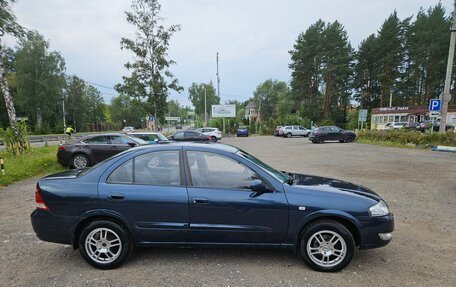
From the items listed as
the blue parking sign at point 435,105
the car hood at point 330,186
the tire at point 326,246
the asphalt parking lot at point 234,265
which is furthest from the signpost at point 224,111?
the tire at point 326,246

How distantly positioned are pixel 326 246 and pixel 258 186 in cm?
111

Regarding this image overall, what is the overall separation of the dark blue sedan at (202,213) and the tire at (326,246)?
12mm

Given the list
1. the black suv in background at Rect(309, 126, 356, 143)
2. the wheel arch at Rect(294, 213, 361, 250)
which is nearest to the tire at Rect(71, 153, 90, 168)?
the wheel arch at Rect(294, 213, 361, 250)

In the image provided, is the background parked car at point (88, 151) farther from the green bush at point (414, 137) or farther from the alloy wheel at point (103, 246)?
the green bush at point (414, 137)

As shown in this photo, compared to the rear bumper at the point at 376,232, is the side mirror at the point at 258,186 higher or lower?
higher

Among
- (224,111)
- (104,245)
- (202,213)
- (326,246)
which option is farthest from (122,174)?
(224,111)

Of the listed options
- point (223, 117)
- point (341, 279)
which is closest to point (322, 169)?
point (341, 279)

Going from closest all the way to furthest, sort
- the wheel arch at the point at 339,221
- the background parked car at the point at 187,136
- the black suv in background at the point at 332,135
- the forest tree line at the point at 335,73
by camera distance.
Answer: the wheel arch at the point at 339,221 → the background parked car at the point at 187,136 → the black suv in background at the point at 332,135 → the forest tree line at the point at 335,73

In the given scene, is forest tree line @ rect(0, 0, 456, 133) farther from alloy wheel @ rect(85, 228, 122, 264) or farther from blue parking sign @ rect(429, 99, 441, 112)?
alloy wheel @ rect(85, 228, 122, 264)

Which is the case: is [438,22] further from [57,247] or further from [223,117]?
[57,247]

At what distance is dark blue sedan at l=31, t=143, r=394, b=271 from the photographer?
329 centimetres

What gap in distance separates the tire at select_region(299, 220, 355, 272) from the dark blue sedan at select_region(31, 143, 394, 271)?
0.04ft

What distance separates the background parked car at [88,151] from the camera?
410 inches

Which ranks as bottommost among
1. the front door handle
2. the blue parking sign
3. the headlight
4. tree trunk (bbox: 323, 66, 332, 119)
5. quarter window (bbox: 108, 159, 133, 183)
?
the headlight
